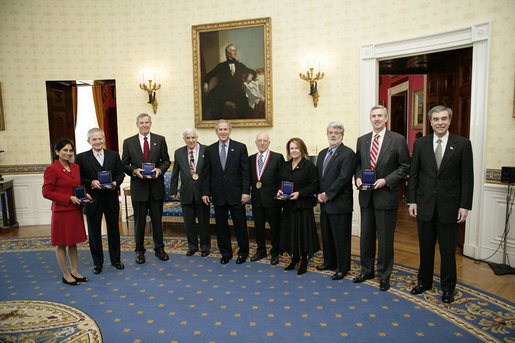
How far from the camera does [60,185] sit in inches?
151

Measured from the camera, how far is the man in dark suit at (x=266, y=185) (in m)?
4.40

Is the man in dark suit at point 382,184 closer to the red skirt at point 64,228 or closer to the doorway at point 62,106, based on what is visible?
the red skirt at point 64,228

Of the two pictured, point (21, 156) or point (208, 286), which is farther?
point (21, 156)

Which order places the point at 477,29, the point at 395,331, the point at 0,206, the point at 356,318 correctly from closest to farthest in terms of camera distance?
the point at 395,331 → the point at 356,318 → the point at 477,29 → the point at 0,206

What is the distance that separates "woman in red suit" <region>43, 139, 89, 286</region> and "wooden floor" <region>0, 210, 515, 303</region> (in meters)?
2.38

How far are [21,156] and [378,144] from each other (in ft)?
21.6

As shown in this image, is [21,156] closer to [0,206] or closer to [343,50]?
[0,206]

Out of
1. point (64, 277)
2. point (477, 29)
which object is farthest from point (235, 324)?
point (477, 29)

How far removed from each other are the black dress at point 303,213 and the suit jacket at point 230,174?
0.66 meters

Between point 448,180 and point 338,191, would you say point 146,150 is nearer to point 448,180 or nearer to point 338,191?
point 338,191

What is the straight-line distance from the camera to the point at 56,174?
379 cm

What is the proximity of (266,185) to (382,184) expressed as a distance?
1409 millimetres

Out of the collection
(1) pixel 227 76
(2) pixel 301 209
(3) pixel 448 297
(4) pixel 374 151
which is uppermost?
(1) pixel 227 76

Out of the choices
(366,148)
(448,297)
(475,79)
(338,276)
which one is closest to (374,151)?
(366,148)
